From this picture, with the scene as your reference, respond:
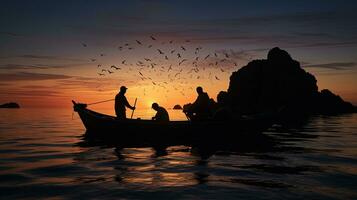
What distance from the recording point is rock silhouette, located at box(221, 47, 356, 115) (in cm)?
11038

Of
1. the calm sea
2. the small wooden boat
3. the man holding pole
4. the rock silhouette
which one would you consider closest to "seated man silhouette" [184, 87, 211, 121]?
the small wooden boat

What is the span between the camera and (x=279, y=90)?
11175cm

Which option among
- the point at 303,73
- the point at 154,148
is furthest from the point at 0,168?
the point at 303,73

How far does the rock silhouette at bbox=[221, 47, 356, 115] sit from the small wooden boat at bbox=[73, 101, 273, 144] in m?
89.9

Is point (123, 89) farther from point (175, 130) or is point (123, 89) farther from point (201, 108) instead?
point (201, 108)

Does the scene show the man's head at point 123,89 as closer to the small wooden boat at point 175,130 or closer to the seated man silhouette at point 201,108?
the small wooden boat at point 175,130

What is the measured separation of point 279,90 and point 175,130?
97.8 m

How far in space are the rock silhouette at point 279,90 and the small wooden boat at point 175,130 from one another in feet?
295

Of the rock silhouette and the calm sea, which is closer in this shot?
the calm sea

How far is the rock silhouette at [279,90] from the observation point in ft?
362

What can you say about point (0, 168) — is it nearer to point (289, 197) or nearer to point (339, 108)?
point (289, 197)

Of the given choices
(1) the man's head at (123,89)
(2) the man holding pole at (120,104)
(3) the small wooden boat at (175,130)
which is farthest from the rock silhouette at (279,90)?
(1) the man's head at (123,89)

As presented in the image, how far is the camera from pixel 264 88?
374 feet

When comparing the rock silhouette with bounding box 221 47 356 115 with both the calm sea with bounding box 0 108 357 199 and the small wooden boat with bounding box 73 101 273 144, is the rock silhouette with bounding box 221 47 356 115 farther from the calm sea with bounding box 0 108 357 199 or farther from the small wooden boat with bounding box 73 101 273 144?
the calm sea with bounding box 0 108 357 199
